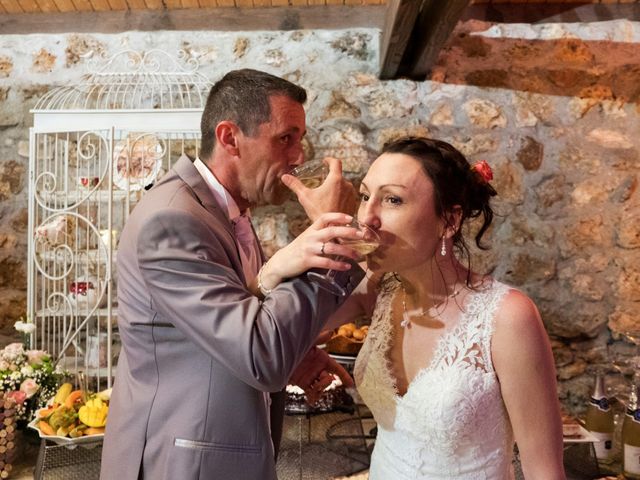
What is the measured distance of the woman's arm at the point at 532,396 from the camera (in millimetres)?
1243

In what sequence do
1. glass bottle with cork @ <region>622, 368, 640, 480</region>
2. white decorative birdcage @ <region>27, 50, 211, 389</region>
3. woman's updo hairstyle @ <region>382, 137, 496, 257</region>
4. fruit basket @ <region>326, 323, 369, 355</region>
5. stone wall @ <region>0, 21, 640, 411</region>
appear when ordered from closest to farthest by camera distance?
woman's updo hairstyle @ <region>382, 137, 496, 257</region>, glass bottle with cork @ <region>622, 368, 640, 480</region>, fruit basket @ <region>326, 323, 369, 355</region>, white decorative birdcage @ <region>27, 50, 211, 389</region>, stone wall @ <region>0, 21, 640, 411</region>

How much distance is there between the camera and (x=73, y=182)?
3.35 metres

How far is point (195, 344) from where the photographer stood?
1225 millimetres

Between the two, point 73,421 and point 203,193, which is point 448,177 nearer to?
point 203,193

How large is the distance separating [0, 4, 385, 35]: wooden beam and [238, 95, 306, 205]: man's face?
6.61 ft

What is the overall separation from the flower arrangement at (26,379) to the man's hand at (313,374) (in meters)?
1.70

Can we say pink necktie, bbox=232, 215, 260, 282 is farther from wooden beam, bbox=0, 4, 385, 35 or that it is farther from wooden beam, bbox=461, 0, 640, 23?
wooden beam, bbox=461, 0, 640, 23

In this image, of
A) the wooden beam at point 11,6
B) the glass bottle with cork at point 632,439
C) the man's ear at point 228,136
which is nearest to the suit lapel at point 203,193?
the man's ear at point 228,136

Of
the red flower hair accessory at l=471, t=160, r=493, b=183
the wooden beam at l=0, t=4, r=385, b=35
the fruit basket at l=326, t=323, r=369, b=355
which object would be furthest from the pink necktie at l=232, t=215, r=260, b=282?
the wooden beam at l=0, t=4, r=385, b=35

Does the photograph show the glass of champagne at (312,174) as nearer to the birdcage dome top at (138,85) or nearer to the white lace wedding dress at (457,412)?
the white lace wedding dress at (457,412)

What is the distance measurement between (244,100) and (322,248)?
23.9 inches

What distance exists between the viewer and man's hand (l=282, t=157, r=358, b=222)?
3.85 feet

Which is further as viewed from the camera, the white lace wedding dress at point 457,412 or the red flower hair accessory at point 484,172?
the red flower hair accessory at point 484,172

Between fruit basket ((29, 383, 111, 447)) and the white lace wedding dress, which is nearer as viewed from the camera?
the white lace wedding dress
